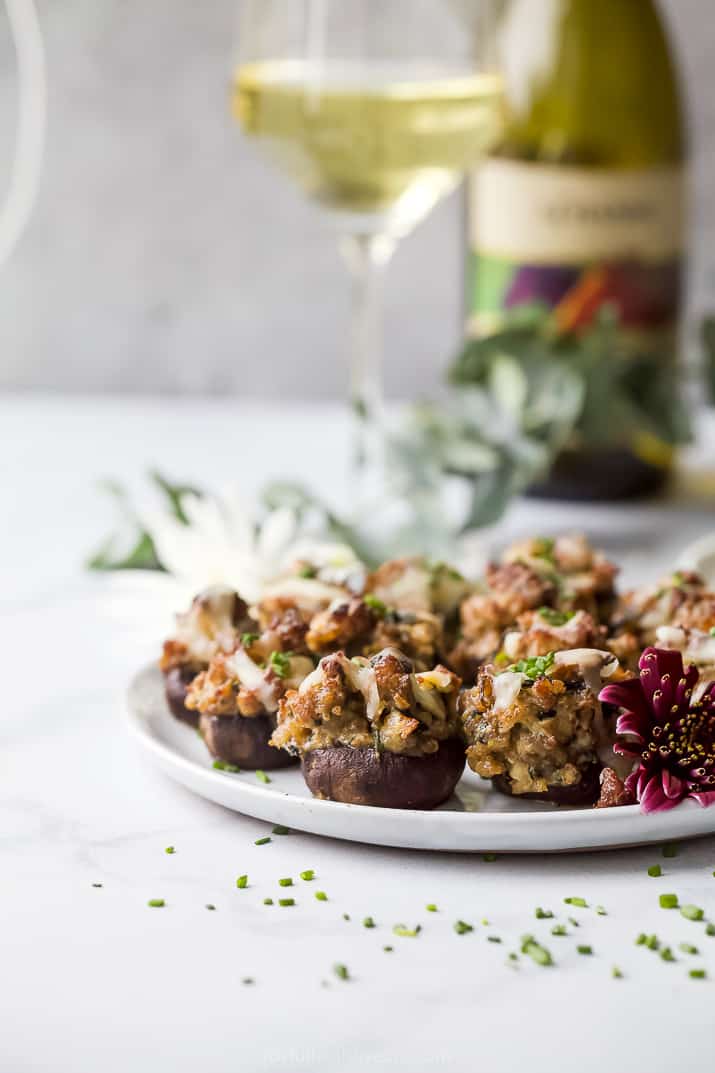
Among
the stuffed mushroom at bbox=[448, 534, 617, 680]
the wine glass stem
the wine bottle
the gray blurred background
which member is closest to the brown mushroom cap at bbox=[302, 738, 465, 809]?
the stuffed mushroom at bbox=[448, 534, 617, 680]

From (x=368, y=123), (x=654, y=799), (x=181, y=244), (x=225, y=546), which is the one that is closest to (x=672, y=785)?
(x=654, y=799)

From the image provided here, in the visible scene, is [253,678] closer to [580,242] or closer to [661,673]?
[661,673]

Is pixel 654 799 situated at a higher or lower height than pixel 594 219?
lower

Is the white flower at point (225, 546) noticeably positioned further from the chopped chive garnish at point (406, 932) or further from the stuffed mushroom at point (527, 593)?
the chopped chive garnish at point (406, 932)

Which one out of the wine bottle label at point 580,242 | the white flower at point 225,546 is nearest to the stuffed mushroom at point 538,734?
the white flower at point 225,546

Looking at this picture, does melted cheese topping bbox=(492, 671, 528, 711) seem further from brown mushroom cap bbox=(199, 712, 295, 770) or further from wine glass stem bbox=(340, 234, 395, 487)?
wine glass stem bbox=(340, 234, 395, 487)

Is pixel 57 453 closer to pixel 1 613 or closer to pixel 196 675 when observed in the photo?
pixel 1 613
